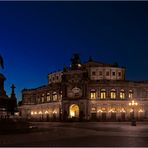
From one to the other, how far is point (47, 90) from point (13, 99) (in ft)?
309

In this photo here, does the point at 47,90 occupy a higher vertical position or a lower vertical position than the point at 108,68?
lower

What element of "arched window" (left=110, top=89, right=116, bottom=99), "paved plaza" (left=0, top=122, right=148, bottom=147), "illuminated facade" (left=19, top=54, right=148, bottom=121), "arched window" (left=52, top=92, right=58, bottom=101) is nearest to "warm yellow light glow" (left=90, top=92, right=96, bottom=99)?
"illuminated facade" (left=19, top=54, right=148, bottom=121)

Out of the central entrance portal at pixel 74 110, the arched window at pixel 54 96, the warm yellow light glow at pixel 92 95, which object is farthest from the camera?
the arched window at pixel 54 96

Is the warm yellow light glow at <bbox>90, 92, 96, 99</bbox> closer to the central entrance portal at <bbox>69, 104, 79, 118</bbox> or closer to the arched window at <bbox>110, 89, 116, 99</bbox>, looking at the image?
the arched window at <bbox>110, 89, 116, 99</bbox>

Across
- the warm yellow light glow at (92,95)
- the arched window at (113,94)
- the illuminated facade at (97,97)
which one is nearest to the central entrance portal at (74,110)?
the illuminated facade at (97,97)

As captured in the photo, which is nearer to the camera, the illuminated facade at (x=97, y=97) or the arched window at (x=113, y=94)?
the illuminated facade at (x=97, y=97)

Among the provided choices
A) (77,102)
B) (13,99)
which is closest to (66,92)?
(77,102)

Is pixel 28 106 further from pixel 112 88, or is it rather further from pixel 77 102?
pixel 112 88

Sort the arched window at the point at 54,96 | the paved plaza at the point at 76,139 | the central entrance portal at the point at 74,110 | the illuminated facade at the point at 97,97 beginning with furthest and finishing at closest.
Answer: the arched window at the point at 54,96 → the central entrance portal at the point at 74,110 → the illuminated facade at the point at 97,97 → the paved plaza at the point at 76,139

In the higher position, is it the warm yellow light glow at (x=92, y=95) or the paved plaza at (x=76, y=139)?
the warm yellow light glow at (x=92, y=95)

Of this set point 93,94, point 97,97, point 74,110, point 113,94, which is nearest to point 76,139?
point 97,97

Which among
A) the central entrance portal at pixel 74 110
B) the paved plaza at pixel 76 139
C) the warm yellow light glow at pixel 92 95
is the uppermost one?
Answer: the warm yellow light glow at pixel 92 95

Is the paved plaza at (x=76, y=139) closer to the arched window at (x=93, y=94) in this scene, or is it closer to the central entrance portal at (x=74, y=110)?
the arched window at (x=93, y=94)

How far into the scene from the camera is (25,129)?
40.7 m
